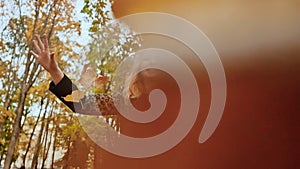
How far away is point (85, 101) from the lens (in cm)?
103

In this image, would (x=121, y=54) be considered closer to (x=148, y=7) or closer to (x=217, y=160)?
(x=148, y=7)

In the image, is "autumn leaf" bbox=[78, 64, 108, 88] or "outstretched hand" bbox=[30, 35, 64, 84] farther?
"autumn leaf" bbox=[78, 64, 108, 88]

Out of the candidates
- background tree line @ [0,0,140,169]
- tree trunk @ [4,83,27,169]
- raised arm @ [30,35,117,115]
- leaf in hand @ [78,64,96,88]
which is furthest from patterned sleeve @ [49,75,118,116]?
tree trunk @ [4,83,27,169]

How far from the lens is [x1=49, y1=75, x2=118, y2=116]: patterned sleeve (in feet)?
3.21

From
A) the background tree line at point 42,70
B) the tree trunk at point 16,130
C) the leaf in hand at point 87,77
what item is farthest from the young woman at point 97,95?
the tree trunk at point 16,130

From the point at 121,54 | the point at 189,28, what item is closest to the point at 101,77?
the point at 121,54

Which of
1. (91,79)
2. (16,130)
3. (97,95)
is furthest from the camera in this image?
(16,130)

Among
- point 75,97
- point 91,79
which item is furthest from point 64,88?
point 91,79

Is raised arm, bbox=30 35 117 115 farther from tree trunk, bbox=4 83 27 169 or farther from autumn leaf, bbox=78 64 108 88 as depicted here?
tree trunk, bbox=4 83 27 169

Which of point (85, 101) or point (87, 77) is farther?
point (87, 77)

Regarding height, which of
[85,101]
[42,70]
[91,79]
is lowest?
[85,101]

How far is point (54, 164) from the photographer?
1.67m

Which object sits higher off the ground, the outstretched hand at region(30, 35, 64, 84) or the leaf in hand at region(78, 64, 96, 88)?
the leaf in hand at region(78, 64, 96, 88)

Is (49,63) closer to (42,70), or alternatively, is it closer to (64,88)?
(64,88)
